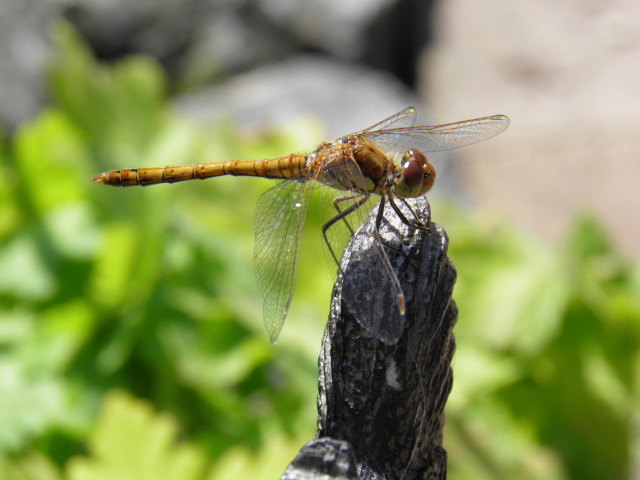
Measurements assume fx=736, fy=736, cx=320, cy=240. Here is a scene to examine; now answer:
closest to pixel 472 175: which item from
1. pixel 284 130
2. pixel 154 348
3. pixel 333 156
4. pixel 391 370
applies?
pixel 284 130

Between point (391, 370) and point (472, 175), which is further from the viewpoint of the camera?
point (472, 175)

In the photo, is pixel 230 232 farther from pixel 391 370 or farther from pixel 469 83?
pixel 469 83

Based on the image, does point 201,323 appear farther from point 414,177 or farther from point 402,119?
point 414,177

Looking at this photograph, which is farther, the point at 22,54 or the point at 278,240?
the point at 22,54

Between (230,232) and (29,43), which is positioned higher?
(29,43)

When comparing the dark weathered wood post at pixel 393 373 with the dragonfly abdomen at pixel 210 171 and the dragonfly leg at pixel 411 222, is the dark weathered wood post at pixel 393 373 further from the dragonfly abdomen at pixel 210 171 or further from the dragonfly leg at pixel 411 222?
the dragonfly abdomen at pixel 210 171

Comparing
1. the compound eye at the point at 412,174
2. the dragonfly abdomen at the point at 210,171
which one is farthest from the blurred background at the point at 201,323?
the compound eye at the point at 412,174

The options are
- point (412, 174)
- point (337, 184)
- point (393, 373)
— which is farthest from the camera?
point (337, 184)

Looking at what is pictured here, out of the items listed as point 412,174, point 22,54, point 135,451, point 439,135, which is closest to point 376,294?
point 412,174
